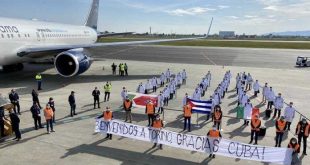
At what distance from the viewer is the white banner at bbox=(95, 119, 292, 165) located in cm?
1027

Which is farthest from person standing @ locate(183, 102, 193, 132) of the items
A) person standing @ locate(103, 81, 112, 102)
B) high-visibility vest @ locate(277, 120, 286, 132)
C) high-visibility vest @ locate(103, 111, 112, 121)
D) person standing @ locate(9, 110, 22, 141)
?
person standing @ locate(9, 110, 22, 141)

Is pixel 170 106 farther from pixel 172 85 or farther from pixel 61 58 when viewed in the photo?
pixel 61 58

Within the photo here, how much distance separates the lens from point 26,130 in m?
13.7

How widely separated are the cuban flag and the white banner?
178 inches

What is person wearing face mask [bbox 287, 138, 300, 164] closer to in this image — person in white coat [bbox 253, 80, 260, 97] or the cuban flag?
the cuban flag

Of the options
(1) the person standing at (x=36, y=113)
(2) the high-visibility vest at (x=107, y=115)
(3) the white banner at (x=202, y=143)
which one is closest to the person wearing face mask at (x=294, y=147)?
(3) the white banner at (x=202, y=143)

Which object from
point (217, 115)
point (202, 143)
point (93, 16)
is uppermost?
point (93, 16)

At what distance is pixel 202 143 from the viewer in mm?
11094

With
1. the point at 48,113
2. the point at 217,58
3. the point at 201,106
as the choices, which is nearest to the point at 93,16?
the point at 217,58

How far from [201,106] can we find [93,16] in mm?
35536

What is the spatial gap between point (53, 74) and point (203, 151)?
2155cm

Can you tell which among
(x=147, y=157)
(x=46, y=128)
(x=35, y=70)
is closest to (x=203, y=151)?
(x=147, y=157)

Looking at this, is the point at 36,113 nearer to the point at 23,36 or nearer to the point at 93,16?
the point at 23,36

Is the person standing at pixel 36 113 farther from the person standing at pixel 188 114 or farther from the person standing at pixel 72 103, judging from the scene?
the person standing at pixel 188 114
